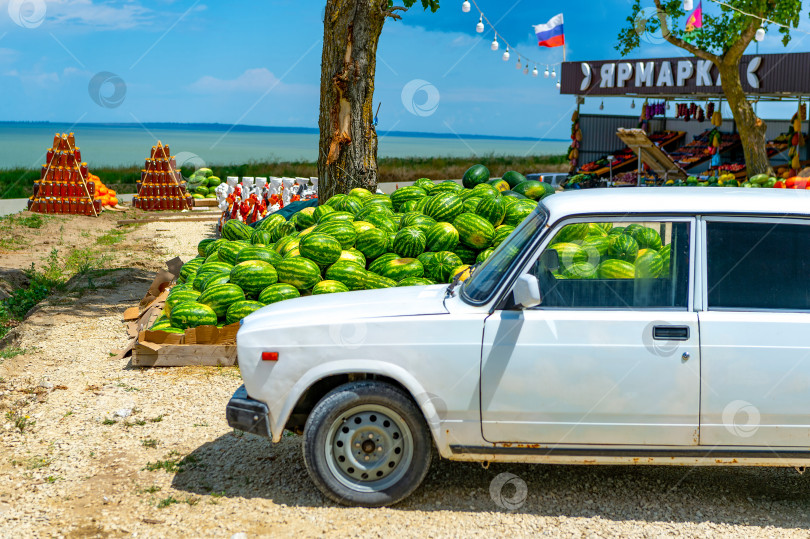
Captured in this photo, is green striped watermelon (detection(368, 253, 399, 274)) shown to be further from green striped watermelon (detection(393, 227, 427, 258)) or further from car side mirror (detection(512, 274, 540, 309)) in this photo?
car side mirror (detection(512, 274, 540, 309))

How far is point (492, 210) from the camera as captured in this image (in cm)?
829

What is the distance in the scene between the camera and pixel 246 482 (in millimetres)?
5238

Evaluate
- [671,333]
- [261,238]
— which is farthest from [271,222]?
[671,333]

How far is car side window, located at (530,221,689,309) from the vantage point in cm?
463

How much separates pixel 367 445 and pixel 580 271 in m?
1.70

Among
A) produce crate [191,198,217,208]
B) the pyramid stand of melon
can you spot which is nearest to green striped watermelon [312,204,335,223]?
the pyramid stand of melon

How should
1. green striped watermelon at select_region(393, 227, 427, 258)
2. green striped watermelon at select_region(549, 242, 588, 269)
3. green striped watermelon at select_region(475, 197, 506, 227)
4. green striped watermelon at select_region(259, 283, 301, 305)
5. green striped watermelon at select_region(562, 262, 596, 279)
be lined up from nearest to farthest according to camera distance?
green striped watermelon at select_region(549, 242, 588, 269) → green striped watermelon at select_region(562, 262, 596, 279) → green striped watermelon at select_region(259, 283, 301, 305) → green striped watermelon at select_region(393, 227, 427, 258) → green striped watermelon at select_region(475, 197, 506, 227)

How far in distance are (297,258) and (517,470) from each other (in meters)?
3.44

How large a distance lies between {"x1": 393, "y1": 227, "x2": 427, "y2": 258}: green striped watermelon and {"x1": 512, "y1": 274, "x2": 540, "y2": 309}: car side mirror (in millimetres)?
3597

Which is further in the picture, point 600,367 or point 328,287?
point 328,287

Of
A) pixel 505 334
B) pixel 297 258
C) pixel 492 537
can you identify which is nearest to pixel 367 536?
pixel 492 537

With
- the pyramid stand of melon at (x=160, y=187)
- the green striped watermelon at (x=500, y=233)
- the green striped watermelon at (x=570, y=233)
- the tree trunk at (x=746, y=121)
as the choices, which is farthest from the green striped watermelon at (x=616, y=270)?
the pyramid stand of melon at (x=160, y=187)

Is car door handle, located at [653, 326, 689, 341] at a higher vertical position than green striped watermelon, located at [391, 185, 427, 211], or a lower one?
lower

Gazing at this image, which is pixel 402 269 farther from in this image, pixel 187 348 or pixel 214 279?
pixel 187 348
